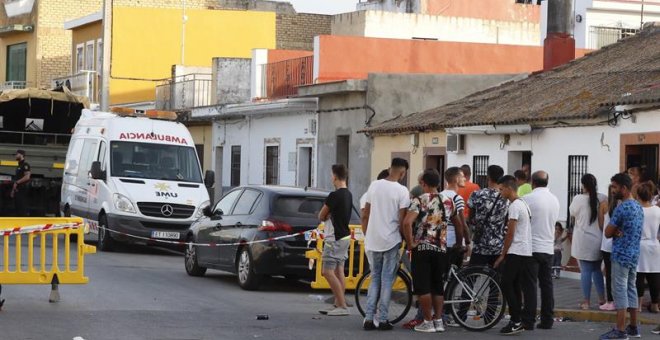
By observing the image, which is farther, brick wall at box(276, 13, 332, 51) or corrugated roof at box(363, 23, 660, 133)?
brick wall at box(276, 13, 332, 51)

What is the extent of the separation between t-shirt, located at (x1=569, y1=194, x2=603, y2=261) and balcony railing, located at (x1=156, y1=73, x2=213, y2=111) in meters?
24.9

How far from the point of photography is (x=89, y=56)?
4947 cm

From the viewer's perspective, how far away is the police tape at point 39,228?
1508 centimetres

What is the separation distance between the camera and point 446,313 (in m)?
14.6

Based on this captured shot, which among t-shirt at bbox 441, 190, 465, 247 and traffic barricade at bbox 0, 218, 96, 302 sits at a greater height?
t-shirt at bbox 441, 190, 465, 247

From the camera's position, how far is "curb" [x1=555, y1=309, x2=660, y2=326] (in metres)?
15.4

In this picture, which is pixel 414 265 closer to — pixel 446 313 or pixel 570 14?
pixel 446 313

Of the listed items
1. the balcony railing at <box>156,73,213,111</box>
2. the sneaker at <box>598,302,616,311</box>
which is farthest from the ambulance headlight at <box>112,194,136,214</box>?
the balcony railing at <box>156,73,213,111</box>

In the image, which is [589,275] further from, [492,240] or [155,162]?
[155,162]

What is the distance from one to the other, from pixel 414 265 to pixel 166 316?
294 centimetres

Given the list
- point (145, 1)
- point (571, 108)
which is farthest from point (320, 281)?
point (145, 1)

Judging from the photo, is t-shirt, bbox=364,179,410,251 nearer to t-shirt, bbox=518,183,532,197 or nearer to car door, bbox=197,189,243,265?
t-shirt, bbox=518,183,532,197

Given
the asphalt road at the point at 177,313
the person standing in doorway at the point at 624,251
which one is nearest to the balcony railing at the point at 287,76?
the asphalt road at the point at 177,313

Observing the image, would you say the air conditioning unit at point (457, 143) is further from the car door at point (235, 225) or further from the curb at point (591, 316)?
the curb at point (591, 316)
